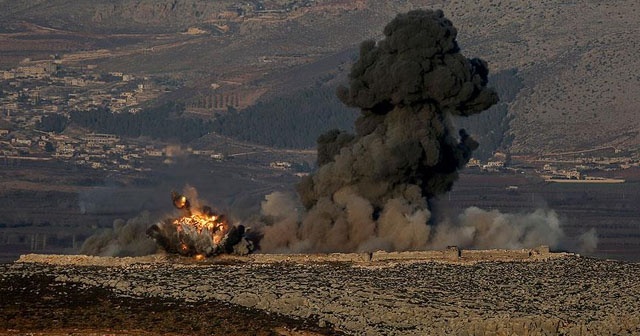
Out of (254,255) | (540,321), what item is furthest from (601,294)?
(254,255)

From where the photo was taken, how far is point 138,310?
69.2m

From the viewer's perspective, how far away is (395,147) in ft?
320

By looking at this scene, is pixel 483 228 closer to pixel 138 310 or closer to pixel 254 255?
pixel 254 255

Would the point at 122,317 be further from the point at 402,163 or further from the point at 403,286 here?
the point at 402,163

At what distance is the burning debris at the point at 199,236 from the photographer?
297 feet

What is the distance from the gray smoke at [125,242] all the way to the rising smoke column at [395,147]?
5503 millimetres

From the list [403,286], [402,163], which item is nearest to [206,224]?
[402,163]

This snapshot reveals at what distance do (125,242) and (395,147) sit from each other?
13.1 meters

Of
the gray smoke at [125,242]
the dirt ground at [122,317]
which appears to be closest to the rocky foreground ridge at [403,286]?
the dirt ground at [122,317]

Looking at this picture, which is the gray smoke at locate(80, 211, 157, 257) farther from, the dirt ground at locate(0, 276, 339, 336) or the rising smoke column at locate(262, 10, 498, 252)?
the dirt ground at locate(0, 276, 339, 336)

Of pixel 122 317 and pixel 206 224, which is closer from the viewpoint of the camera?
pixel 122 317

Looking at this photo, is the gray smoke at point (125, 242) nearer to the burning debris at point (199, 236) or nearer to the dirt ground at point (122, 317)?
→ the burning debris at point (199, 236)

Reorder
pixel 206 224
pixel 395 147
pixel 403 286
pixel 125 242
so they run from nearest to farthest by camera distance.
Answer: pixel 403 286, pixel 206 224, pixel 125 242, pixel 395 147

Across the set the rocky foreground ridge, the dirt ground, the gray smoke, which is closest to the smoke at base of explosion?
the gray smoke
